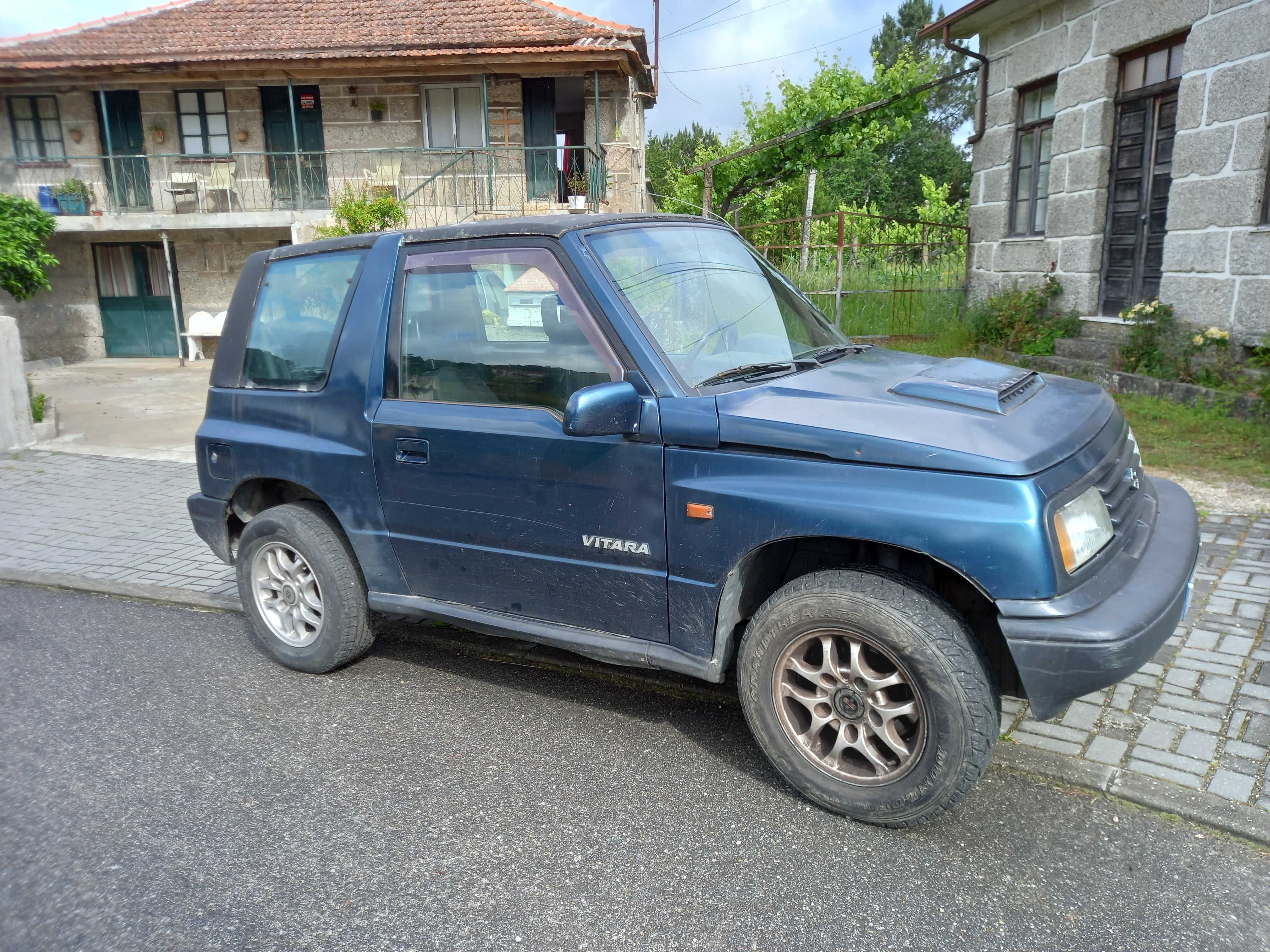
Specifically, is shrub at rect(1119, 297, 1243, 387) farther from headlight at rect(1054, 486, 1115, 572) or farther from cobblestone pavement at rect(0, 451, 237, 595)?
cobblestone pavement at rect(0, 451, 237, 595)

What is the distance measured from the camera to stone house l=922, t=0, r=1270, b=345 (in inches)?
346

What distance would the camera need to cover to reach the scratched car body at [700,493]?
2840 millimetres

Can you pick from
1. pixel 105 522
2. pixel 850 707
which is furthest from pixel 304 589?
pixel 105 522

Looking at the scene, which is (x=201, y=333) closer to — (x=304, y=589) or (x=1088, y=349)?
(x=1088, y=349)

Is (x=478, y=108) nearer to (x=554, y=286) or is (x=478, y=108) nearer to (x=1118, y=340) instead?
(x=1118, y=340)

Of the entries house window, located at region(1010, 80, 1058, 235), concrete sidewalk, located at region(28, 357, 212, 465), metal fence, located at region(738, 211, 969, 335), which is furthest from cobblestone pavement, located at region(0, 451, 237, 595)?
house window, located at region(1010, 80, 1058, 235)

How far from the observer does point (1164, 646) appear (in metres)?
4.11

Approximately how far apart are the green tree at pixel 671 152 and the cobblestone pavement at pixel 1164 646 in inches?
1695

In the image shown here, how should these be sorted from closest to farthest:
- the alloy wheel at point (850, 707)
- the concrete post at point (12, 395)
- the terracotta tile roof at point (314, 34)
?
1. the alloy wheel at point (850, 707)
2. the concrete post at point (12, 395)
3. the terracotta tile roof at point (314, 34)

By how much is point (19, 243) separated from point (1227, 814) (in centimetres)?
1456

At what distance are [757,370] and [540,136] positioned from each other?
54.2 ft

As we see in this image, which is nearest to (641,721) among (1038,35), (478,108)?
(1038,35)

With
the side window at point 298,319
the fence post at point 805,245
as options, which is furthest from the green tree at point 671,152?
the side window at point 298,319

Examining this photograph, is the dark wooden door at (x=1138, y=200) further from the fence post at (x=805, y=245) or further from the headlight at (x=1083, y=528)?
the headlight at (x=1083, y=528)
